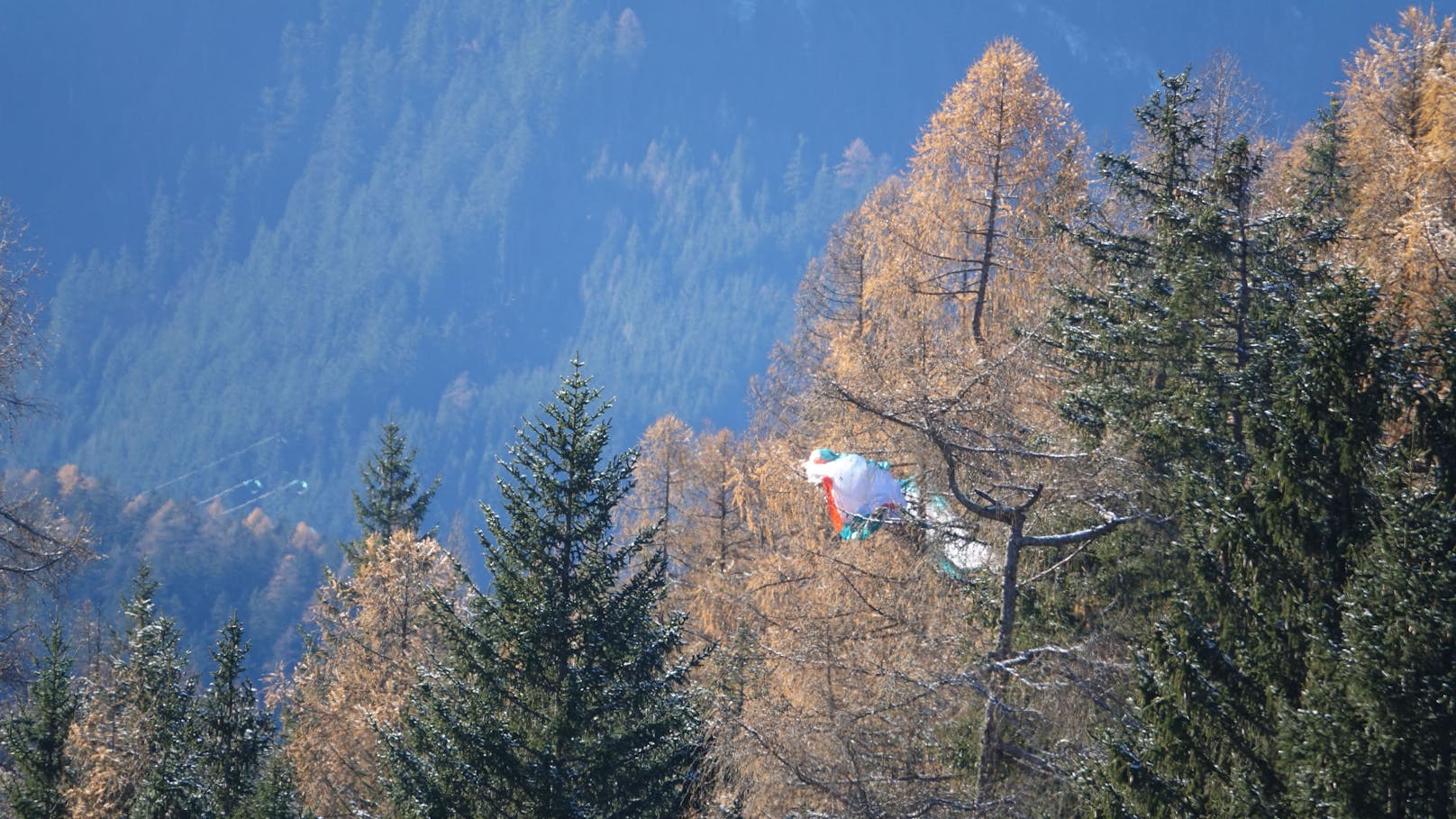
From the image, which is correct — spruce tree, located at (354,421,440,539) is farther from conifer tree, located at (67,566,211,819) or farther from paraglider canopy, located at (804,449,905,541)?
paraglider canopy, located at (804,449,905,541)

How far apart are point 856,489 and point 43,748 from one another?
32.3ft

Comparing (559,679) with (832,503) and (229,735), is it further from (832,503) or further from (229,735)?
(229,735)

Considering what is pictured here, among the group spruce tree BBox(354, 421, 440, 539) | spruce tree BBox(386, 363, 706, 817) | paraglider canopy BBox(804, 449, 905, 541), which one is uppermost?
spruce tree BBox(354, 421, 440, 539)

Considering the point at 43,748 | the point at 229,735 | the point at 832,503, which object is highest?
the point at 832,503

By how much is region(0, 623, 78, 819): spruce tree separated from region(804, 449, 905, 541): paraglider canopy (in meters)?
9.21

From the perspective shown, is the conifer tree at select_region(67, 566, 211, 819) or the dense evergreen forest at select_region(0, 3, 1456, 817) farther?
the conifer tree at select_region(67, 566, 211, 819)

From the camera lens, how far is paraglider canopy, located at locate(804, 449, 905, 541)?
481 inches

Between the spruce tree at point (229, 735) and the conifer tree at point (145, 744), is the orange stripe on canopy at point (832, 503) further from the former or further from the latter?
the conifer tree at point (145, 744)

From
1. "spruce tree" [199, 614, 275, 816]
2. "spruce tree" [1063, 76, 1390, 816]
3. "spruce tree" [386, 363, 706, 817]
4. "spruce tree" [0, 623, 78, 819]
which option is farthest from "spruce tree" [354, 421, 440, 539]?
"spruce tree" [1063, 76, 1390, 816]

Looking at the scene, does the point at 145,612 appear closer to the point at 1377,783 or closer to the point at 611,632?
the point at 611,632

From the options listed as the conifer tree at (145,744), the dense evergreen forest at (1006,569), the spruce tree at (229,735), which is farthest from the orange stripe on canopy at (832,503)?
the conifer tree at (145,744)

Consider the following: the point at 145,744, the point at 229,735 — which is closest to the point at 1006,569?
the point at 229,735

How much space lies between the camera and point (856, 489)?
13.1 metres

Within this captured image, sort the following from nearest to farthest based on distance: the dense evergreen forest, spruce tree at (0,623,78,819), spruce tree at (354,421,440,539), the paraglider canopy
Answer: the dense evergreen forest
the paraglider canopy
spruce tree at (0,623,78,819)
spruce tree at (354,421,440,539)
